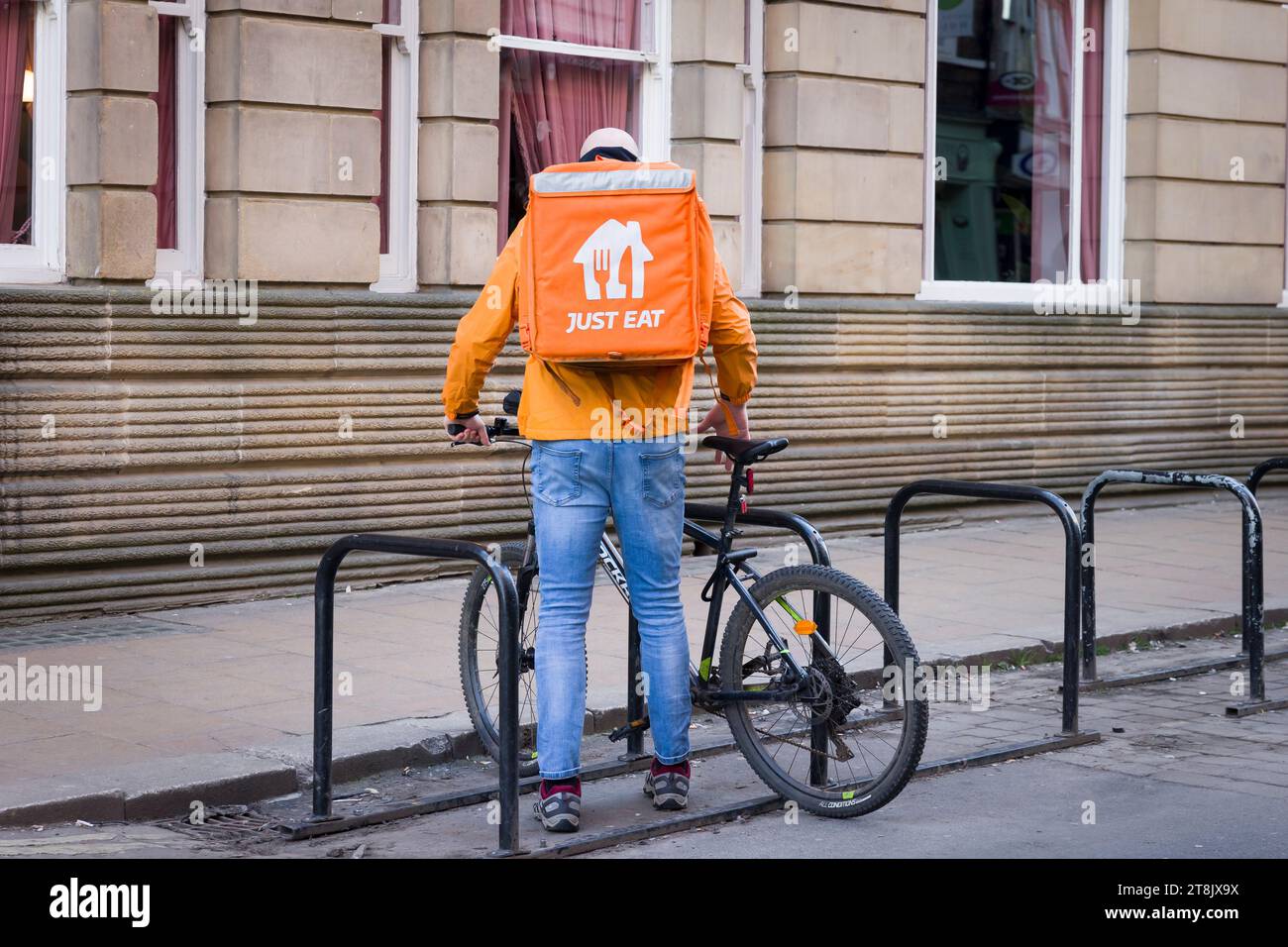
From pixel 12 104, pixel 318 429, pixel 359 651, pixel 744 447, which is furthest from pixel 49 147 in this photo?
pixel 744 447

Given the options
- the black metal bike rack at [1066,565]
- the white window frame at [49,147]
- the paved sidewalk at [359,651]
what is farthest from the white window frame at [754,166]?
the black metal bike rack at [1066,565]

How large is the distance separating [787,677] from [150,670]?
3.17 metres

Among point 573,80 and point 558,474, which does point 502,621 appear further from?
point 573,80

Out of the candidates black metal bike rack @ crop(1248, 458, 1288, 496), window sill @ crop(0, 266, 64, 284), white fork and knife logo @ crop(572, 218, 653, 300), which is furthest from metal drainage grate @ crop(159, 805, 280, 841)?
black metal bike rack @ crop(1248, 458, 1288, 496)

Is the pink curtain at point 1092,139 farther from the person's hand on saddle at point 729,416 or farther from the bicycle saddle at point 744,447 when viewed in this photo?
the bicycle saddle at point 744,447

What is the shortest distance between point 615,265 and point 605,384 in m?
0.39

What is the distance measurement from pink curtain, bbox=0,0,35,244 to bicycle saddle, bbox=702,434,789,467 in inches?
187

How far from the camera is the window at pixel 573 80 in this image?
1128 centimetres

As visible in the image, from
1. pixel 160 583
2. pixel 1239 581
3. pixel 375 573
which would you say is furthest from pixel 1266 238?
pixel 160 583

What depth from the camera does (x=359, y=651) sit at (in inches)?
336

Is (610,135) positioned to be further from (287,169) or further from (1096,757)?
(287,169)

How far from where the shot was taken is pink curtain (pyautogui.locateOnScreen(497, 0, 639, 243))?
11.3m

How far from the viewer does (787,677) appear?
242 inches

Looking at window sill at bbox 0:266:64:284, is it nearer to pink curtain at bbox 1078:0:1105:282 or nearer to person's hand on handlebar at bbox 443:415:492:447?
person's hand on handlebar at bbox 443:415:492:447
